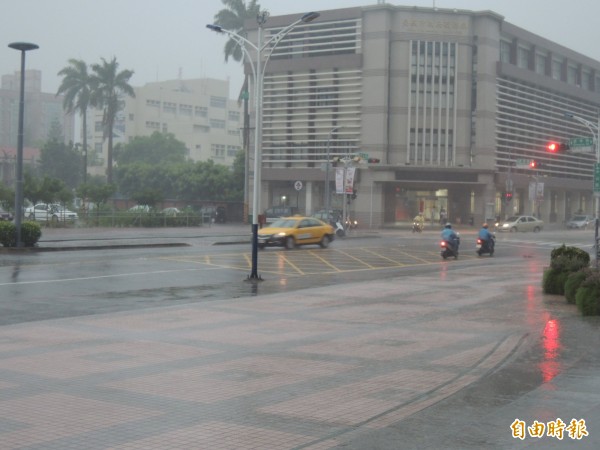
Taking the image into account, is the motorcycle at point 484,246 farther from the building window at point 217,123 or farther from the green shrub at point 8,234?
the building window at point 217,123

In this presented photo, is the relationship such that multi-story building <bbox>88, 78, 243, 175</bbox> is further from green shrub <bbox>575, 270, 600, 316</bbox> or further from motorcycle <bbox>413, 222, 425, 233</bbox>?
green shrub <bbox>575, 270, 600, 316</bbox>

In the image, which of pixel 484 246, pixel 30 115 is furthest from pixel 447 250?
pixel 30 115

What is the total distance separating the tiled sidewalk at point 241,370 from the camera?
288 inches

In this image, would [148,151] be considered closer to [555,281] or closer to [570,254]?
[570,254]

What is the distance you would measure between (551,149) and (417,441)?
27111 millimetres

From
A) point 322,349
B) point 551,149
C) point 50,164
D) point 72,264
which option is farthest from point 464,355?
point 50,164

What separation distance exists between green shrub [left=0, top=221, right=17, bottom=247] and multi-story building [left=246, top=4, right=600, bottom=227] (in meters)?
39.0

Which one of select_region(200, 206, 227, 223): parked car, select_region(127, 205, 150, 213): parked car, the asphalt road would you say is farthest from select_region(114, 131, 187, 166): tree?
the asphalt road

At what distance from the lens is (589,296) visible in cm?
1516

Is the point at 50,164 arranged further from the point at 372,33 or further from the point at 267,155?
the point at 372,33

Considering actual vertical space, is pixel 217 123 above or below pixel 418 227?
above

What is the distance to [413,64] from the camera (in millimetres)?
71812

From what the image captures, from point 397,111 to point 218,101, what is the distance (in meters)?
86.7

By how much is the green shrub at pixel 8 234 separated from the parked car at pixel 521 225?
143ft
